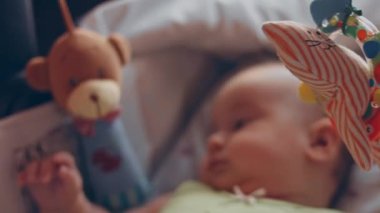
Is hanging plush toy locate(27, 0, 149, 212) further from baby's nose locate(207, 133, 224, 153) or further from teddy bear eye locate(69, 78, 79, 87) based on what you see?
baby's nose locate(207, 133, 224, 153)

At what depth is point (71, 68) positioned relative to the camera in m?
0.85

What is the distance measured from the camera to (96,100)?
840mm

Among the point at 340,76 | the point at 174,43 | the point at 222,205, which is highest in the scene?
the point at 340,76

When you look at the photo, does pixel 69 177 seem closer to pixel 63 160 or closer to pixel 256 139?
pixel 63 160

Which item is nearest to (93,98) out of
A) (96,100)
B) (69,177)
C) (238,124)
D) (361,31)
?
(96,100)

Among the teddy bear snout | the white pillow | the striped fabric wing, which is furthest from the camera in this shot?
the white pillow

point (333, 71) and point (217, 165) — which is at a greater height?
point (333, 71)

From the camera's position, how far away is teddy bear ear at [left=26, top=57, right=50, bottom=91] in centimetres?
86

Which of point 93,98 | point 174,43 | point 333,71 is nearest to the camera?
point 333,71

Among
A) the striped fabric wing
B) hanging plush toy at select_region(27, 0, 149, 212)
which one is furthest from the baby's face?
the striped fabric wing

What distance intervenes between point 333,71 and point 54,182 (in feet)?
1.55

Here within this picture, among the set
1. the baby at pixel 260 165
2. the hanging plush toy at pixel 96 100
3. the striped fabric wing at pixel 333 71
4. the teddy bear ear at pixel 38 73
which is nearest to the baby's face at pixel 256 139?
the baby at pixel 260 165

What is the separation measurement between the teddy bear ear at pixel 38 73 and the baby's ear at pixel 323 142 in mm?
353

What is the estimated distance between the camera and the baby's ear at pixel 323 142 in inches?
34.5
